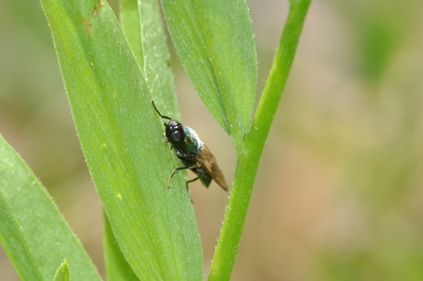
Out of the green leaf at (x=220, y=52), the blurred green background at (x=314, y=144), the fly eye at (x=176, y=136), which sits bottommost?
the blurred green background at (x=314, y=144)

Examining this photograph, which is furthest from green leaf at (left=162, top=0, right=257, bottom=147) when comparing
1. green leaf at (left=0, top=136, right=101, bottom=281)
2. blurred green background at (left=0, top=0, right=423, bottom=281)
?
blurred green background at (left=0, top=0, right=423, bottom=281)

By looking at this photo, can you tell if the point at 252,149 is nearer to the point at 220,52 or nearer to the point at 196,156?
the point at 220,52

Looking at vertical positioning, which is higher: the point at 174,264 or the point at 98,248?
the point at 174,264

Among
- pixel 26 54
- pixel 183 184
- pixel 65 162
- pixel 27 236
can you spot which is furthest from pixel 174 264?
pixel 26 54

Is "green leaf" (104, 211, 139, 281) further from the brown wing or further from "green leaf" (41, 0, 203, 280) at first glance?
the brown wing

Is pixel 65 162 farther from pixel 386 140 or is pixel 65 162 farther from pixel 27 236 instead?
pixel 27 236

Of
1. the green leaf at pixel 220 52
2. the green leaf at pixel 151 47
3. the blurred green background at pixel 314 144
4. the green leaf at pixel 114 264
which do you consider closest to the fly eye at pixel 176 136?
the green leaf at pixel 151 47

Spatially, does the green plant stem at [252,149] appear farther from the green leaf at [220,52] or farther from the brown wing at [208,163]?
the brown wing at [208,163]
